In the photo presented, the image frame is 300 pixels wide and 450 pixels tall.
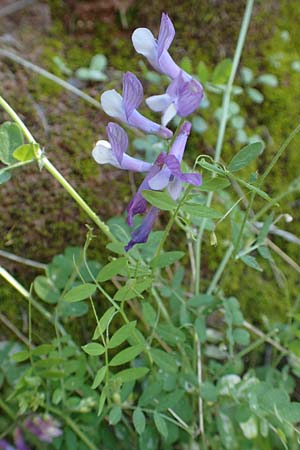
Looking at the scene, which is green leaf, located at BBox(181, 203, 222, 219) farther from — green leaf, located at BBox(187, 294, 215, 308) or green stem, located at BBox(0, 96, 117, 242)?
green leaf, located at BBox(187, 294, 215, 308)

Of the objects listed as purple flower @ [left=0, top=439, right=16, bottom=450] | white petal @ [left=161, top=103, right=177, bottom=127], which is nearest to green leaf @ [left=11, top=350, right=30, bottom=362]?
purple flower @ [left=0, top=439, right=16, bottom=450]

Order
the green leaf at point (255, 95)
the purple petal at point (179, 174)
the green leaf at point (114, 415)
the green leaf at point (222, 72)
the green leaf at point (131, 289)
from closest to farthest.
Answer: the purple petal at point (179, 174) < the green leaf at point (131, 289) < the green leaf at point (114, 415) < the green leaf at point (222, 72) < the green leaf at point (255, 95)

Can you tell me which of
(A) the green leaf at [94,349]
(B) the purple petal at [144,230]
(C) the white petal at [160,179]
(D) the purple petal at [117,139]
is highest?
(D) the purple petal at [117,139]

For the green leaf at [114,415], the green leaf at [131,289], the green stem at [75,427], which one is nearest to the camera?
the green leaf at [131,289]

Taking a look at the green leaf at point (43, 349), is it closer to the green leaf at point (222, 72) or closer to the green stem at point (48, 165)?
the green stem at point (48, 165)

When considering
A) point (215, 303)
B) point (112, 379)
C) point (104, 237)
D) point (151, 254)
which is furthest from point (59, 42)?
point (112, 379)

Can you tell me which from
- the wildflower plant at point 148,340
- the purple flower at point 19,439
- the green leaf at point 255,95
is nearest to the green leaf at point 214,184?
the wildflower plant at point 148,340
